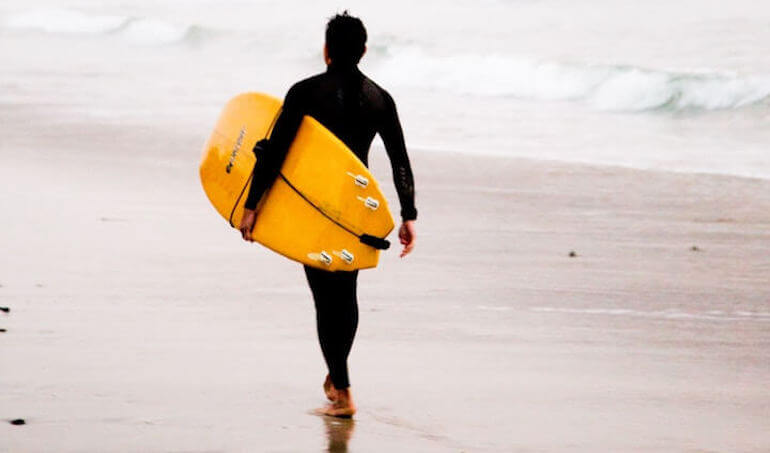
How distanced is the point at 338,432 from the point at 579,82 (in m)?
16.4

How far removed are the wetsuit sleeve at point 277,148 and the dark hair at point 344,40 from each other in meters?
0.17

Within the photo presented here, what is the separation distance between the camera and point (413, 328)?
5.99 metres

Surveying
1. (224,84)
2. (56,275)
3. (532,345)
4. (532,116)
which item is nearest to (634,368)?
(532,345)

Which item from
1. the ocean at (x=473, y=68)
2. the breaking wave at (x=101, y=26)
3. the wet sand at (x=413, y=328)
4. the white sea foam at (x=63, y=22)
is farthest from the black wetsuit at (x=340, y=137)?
the white sea foam at (x=63, y=22)

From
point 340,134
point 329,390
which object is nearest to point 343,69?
point 340,134

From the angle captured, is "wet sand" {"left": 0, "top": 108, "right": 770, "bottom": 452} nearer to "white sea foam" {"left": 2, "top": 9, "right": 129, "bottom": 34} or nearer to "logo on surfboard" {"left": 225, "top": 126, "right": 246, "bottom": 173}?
"logo on surfboard" {"left": 225, "top": 126, "right": 246, "bottom": 173}

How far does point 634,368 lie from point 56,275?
8.97ft

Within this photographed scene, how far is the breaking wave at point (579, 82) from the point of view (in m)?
18.1

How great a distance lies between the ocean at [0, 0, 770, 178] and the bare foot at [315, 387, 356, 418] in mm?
8366

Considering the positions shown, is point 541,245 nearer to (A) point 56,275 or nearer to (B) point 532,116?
(A) point 56,275

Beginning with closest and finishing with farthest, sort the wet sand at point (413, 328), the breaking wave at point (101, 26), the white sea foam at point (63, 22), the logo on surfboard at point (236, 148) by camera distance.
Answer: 1. the wet sand at point (413, 328)
2. the logo on surfboard at point (236, 148)
3. the breaking wave at point (101, 26)
4. the white sea foam at point (63, 22)

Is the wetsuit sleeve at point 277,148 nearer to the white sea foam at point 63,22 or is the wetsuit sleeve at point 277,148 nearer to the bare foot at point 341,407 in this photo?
the bare foot at point 341,407

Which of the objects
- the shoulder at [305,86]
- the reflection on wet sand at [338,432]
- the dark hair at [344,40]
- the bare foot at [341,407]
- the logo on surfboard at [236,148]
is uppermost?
the dark hair at [344,40]

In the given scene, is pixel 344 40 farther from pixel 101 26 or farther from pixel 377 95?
pixel 101 26
